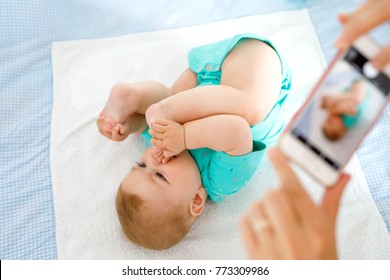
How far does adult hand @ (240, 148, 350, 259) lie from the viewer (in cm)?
64

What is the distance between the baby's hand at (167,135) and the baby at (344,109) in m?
0.42

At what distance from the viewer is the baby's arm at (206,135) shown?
1085 millimetres

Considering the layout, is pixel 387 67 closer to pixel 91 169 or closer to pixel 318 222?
pixel 318 222

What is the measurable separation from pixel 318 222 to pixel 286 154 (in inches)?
6.0

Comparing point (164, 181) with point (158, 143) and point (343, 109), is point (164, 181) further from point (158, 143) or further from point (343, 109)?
point (343, 109)

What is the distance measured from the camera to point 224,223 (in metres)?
1.23

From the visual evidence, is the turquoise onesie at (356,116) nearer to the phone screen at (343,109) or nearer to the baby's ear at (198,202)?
the phone screen at (343,109)

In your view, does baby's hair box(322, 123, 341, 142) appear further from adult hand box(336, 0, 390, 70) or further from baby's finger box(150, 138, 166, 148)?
baby's finger box(150, 138, 166, 148)

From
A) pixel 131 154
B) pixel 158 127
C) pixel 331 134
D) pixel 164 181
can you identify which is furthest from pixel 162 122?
pixel 331 134


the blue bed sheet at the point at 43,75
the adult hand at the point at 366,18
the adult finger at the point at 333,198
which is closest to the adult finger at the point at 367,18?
the adult hand at the point at 366,18

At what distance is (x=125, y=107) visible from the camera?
3.98 ft

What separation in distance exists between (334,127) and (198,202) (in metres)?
0.49
